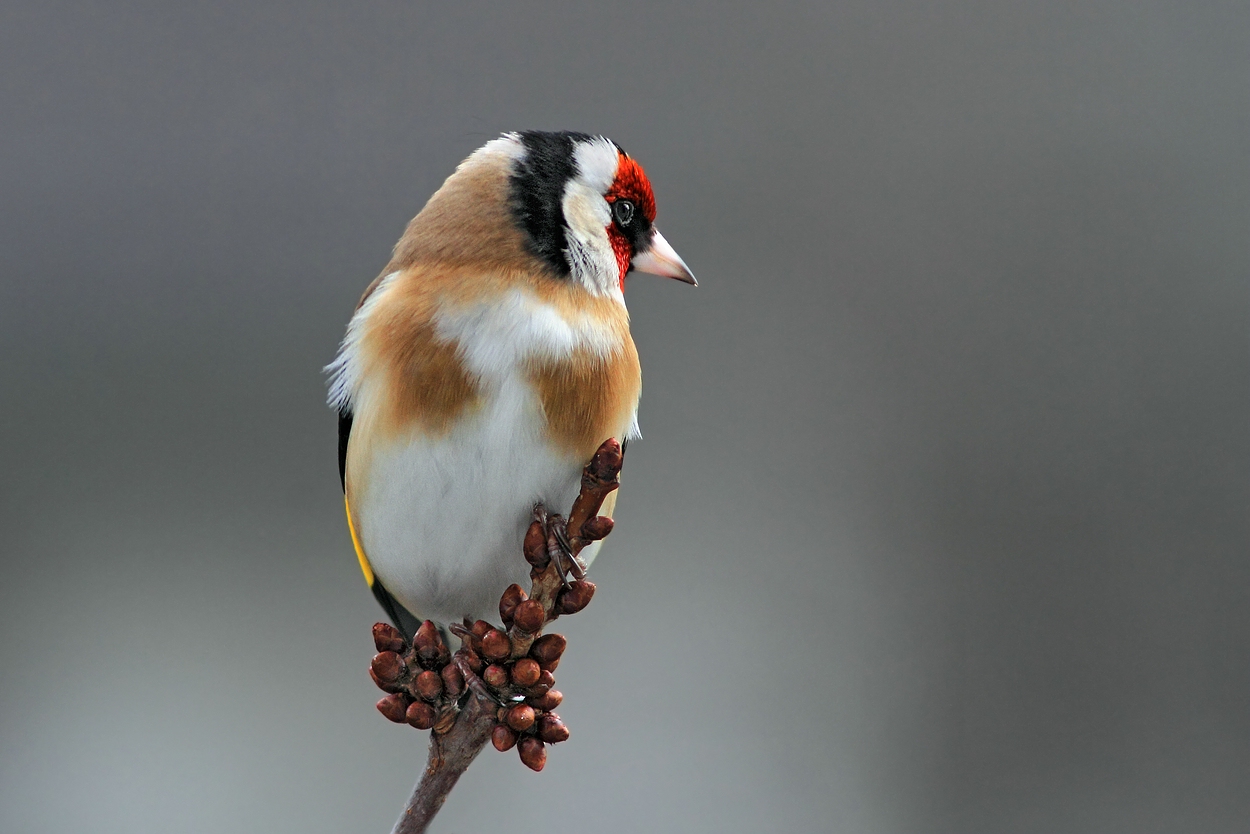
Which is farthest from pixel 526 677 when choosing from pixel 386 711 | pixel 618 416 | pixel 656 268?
pixel 656 268

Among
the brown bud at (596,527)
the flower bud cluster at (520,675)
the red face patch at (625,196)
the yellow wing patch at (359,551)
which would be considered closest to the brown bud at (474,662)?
the flower bud cluster at (520,675)

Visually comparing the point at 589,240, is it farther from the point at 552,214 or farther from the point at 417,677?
the point at 417,677

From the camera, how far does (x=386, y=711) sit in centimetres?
78

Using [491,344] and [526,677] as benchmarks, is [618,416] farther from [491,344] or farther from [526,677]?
[526,677]

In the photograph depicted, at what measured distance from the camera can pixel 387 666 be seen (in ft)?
2.52

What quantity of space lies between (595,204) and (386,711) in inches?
18.6

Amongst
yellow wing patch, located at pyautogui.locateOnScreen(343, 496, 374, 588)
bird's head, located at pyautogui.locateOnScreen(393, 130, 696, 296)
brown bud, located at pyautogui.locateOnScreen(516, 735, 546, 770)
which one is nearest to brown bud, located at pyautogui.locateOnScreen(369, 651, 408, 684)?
brown bud, located at pyautogui.locateOnScreen(516, 735, 546, 770)

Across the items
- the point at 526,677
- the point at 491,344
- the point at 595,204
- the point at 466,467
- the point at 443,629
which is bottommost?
the point at 443,629

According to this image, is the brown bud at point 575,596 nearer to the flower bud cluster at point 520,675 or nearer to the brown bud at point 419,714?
the flower bud cluster at point 520,675

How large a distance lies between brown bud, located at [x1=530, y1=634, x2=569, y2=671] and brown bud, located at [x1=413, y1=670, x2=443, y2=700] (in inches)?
2.9

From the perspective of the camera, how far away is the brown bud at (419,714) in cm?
78

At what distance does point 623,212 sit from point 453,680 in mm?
449

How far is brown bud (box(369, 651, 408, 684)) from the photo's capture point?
30.1 inches

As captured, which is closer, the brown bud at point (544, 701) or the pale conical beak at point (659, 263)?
the brown bud at point (544, 701)
